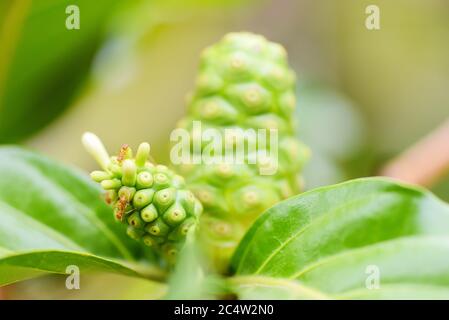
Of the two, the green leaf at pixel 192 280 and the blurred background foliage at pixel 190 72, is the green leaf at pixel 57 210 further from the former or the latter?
the blurred background foliage at pixel 190 72

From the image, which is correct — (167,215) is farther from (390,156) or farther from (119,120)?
(390,156)

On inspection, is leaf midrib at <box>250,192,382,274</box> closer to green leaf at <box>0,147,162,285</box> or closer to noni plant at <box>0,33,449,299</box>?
noni plant at <box>0,33,449,299</box>

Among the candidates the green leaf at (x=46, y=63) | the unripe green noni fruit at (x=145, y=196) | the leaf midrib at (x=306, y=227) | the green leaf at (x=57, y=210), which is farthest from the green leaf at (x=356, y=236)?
the green leaf at (x=46, y=63)

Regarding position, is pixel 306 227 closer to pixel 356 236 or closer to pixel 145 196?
pixel 356 236

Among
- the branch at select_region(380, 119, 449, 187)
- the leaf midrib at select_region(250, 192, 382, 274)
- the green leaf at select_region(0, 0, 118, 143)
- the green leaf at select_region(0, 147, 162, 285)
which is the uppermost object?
the green leaf at select_region(0, 0, 118, 143)

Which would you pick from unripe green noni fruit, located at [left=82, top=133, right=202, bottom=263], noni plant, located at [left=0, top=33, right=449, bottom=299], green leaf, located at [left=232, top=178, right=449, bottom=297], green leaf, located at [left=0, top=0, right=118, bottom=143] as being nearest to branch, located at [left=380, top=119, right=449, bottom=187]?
noni plant, located at [left=0, top=33, right=449, bottom=299]

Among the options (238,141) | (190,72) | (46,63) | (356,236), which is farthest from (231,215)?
(190,72)
